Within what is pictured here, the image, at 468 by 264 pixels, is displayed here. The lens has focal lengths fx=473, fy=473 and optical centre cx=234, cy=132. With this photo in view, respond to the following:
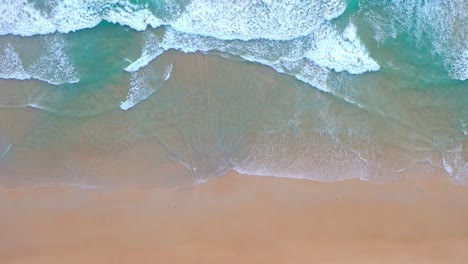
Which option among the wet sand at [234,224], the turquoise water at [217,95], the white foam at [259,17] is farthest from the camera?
the white foam at [259,17]

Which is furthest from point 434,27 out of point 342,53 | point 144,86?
point 144,86

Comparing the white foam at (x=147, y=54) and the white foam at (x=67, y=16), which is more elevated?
the white foam at (x=67, y=16)

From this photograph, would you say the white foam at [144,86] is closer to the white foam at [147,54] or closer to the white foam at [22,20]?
the white foam at [147,54]

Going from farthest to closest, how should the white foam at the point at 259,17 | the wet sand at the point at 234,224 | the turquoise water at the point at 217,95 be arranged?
the white foam at the point at 259,17, the turquoise water at the point at 217,95, the wet sand at the point at 234,224

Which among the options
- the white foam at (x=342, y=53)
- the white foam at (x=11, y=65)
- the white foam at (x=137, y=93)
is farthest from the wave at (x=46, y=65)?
the white foam at (x=342, y=53)

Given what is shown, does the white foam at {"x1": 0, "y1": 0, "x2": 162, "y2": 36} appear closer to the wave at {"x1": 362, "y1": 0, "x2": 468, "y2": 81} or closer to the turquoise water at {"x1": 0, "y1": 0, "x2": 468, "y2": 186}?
the turquoise water at {"x1": 0, "y1": 0, "x2": 468, "y2": 186}

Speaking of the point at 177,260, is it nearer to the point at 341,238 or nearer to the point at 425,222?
the point at 341,238

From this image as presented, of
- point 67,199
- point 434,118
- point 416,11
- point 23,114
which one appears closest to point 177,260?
point 67,199
